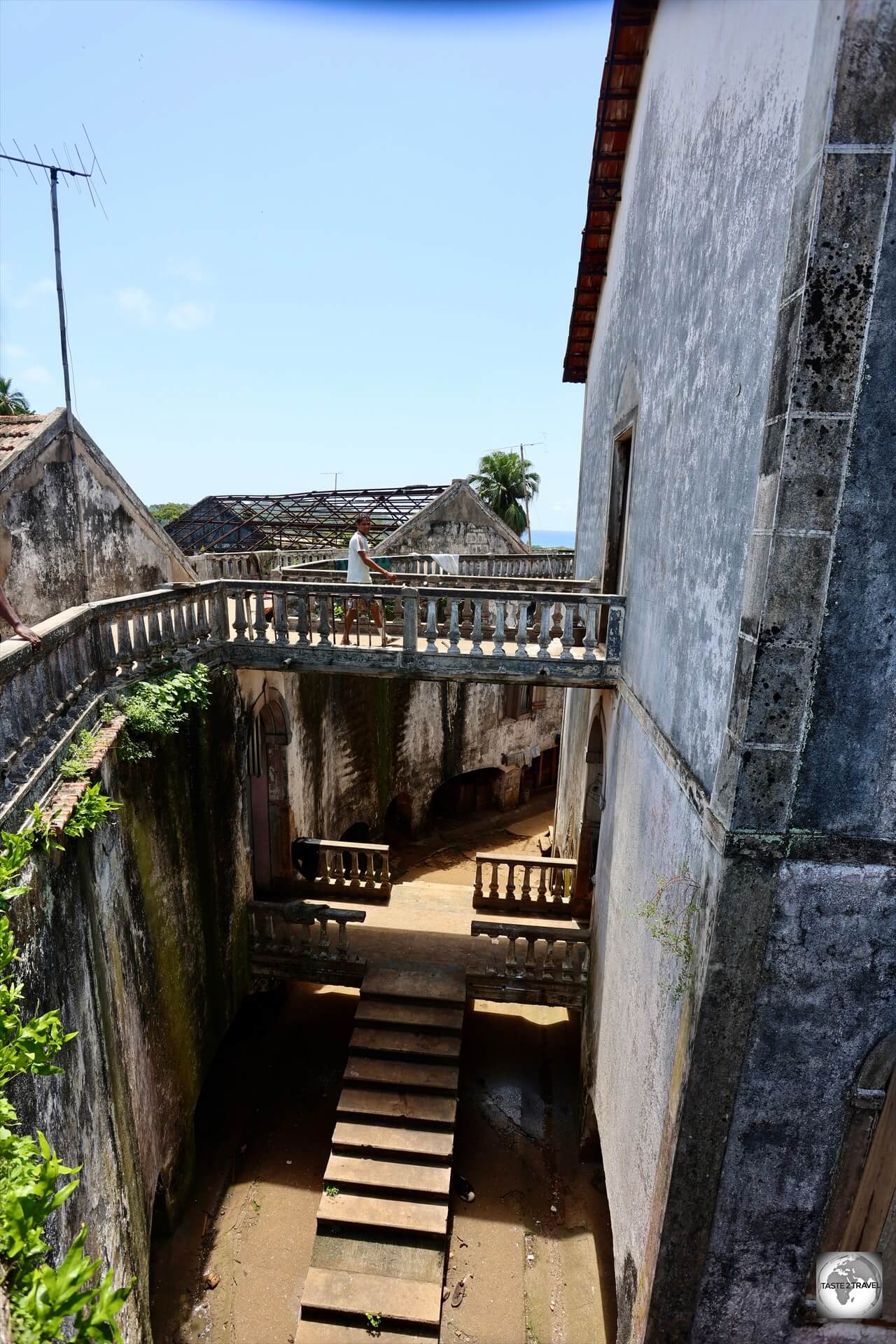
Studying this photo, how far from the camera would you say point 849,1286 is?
468cm

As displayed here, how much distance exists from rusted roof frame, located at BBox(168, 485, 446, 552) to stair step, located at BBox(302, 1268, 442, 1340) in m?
20.3

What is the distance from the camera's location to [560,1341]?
7.09m

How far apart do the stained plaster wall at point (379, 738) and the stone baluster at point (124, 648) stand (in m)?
2.99

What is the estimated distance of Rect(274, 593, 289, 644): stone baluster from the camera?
859 centimetres

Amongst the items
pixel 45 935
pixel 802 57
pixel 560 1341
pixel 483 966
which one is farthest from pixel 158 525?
pixel 560 1341

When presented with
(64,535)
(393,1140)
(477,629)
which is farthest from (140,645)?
(393,1140)

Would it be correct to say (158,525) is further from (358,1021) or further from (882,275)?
(882,275)

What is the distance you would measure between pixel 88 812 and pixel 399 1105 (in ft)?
19.4

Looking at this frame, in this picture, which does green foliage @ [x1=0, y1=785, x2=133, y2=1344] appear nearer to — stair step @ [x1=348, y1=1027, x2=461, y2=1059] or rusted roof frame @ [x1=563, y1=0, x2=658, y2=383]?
stair step @ [x1=348, y1=1027, x2=461, y2=1059]

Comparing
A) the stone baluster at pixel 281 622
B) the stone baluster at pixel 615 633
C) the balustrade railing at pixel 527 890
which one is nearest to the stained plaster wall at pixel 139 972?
the stone baluster at pixel 281 622

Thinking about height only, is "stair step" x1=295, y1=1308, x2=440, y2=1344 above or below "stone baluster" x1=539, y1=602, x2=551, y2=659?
below

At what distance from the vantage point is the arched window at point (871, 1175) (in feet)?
13.8

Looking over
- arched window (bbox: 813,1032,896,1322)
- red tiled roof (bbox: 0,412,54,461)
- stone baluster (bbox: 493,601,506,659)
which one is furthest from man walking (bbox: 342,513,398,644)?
arched window (bbox: 813,1032,896,1322)

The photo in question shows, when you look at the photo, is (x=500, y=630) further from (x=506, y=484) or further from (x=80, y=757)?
(x=506, y=484)
